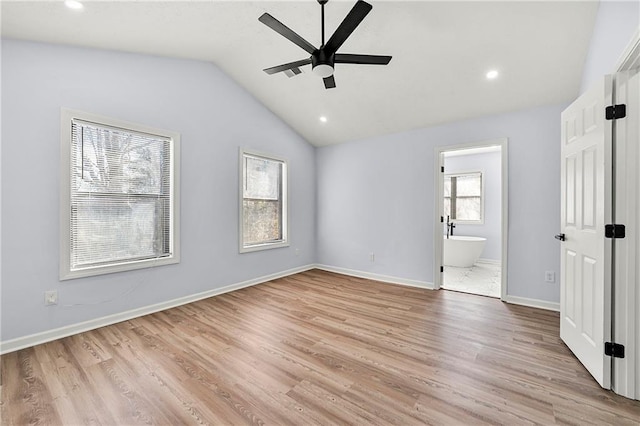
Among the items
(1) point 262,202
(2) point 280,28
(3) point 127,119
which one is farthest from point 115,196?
(2) point 280,28

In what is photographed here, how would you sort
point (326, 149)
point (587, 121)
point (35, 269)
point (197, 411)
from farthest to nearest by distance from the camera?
point (326, 149) < point (35, 269) < point (587, 121) < point (197, 411)

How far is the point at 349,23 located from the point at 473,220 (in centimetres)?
560

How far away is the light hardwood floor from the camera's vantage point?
1.57 meters

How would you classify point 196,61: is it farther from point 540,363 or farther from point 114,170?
point 540,363

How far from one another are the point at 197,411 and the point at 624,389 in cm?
263

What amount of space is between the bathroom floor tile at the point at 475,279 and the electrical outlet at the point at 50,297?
461 cm

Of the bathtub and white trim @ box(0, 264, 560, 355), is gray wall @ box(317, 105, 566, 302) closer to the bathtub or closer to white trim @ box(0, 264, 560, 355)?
white trim @ box(0, 264, 560, 355)

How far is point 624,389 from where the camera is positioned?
1704mm

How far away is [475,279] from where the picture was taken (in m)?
4.59

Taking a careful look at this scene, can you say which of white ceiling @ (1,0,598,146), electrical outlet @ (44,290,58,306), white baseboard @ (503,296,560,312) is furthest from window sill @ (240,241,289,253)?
white baseboard @ (503,296,560,312)

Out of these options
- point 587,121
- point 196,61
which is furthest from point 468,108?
point 196,61

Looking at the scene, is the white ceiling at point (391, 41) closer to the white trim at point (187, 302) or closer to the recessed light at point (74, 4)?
the recessed light at point (74, 4)

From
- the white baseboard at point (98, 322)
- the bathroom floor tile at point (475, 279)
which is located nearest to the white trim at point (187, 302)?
the white baseboard at point (98, 322)

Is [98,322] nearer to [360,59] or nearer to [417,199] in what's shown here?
[360,59]
